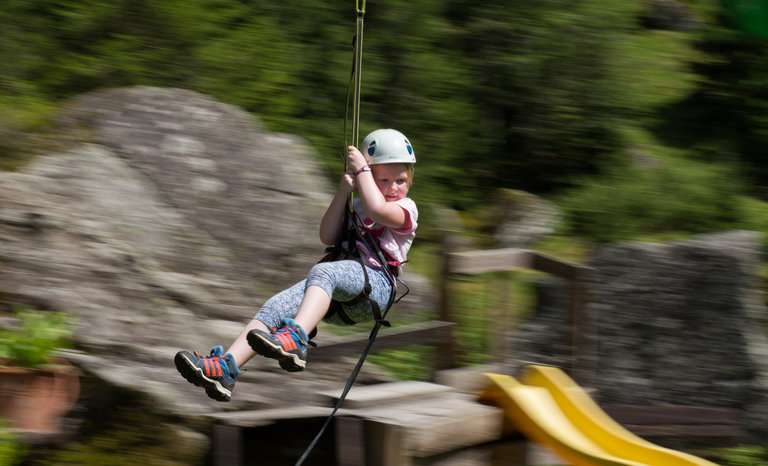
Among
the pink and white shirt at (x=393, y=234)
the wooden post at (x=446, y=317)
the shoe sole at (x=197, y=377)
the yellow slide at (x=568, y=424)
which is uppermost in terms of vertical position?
the pink and white shirt at (x=393, y=234)

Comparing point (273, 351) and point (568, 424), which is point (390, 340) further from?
point (273, 351)

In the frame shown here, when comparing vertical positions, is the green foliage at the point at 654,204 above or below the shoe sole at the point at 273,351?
below

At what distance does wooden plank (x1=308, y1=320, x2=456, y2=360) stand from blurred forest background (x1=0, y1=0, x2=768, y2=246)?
140 inches

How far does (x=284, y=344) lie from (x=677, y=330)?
166 inches

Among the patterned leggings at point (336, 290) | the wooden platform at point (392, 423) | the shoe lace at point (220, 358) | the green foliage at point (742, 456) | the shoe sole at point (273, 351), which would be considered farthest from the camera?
the green foliage at point (742, 456)

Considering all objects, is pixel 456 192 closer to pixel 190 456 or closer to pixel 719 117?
pixel 719 117

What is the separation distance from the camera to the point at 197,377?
3.03 meters

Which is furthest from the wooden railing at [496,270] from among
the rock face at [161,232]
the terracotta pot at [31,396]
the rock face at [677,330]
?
the terracotta pot at [31,396]

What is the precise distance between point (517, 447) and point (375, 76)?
4.82 metres

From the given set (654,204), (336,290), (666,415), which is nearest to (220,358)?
(336,290)

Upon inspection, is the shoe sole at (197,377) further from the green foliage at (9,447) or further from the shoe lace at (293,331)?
the green foliage at (9,447)

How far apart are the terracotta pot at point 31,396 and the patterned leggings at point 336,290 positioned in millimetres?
2267

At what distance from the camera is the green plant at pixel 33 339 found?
509cm

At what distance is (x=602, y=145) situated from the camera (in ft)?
30.8
